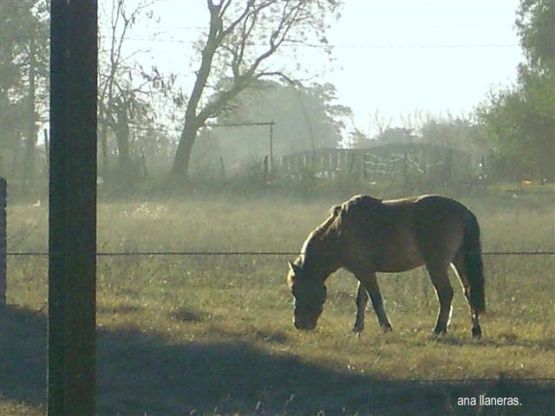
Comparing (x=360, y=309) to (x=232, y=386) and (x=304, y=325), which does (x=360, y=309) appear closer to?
(x=304, y=325)

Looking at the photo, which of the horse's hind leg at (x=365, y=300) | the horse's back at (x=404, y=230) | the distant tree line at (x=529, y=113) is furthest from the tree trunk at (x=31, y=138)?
the horse's hind leg at (x=365, y=300)

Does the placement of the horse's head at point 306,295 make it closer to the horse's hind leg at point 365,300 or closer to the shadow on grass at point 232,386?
the horse's hind leg at point 365,300

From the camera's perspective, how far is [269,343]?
1182 cm

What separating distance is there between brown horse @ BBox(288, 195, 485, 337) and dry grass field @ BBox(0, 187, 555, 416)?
14.5 inches

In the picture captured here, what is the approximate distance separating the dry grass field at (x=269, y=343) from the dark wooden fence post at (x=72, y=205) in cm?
272

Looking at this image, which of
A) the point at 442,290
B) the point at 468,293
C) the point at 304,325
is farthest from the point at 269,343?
the point at 468,293

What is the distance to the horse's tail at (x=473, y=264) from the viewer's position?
43.4 feet

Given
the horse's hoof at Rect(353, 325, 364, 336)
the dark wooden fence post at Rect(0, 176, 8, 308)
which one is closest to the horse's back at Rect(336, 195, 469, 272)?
the horse's hoof at Rect(353, 325, 364, 336)

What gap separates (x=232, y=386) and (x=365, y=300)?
4.31m

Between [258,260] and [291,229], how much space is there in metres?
5.06

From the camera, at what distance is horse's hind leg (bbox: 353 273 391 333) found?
44.4 ft

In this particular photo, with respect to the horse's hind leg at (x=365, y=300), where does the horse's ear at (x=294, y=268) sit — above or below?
above

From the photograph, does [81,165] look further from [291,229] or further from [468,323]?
[291,229]

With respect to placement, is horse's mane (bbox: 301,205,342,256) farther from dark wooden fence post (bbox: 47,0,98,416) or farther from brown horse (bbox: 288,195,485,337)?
dark wooden fence post (bbox: 47,0,98,416)
